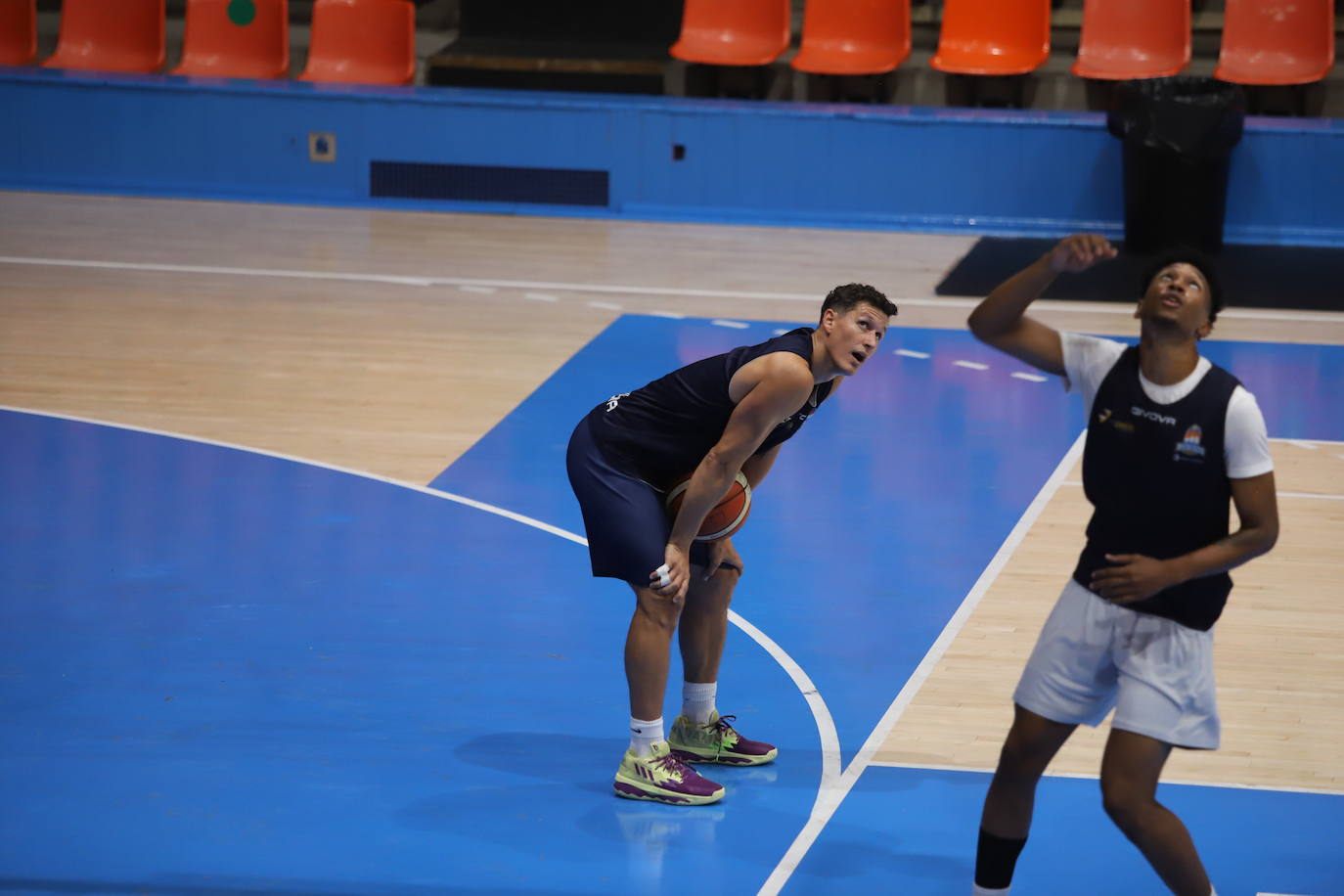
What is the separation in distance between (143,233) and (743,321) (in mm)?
4927

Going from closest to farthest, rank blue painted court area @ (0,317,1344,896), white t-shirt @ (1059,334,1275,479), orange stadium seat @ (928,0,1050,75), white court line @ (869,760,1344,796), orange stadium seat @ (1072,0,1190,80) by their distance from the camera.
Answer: white t-shirt @ (1059,334,1275,479) < blue painted court area @ (0,317,1344,896) < white court line @ (869,760,1344,796) < orange stadium seat @ (1072,0,1190,80) < orange stadium seat @ (928,0,1050,75)

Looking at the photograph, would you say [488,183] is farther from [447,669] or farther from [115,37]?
[447,669]

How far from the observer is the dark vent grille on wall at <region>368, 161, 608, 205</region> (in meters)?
14.4

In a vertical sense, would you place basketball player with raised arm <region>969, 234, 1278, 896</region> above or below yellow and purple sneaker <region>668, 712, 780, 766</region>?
above

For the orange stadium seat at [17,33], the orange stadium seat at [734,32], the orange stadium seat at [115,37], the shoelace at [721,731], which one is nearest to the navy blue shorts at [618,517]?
the shoelace at [721,731]

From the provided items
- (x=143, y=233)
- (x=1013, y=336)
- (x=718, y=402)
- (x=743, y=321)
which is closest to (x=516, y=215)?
(x=143, y=233)

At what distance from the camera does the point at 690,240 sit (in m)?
13.5

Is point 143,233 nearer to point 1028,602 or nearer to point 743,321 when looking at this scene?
point 743,321

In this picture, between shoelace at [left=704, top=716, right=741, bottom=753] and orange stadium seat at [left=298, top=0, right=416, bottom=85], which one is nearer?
shoelace at [left=704, top=716, right=741, bottom=753]

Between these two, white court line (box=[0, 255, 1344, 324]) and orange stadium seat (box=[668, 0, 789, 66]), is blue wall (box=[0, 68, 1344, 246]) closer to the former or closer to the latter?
orange stadium seat (box=[668, 0, 789, 66])

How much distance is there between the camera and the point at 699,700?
17.5ft

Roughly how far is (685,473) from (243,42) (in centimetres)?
1180

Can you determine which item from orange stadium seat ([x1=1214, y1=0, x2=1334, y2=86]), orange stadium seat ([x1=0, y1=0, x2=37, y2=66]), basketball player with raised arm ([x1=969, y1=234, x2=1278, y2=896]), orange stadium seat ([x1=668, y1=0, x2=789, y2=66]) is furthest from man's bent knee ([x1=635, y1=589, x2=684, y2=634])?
orange stadium seat ([x1=0, y1=0, x2=37, y2=66])

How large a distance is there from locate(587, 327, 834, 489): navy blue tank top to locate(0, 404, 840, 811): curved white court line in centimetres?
102
